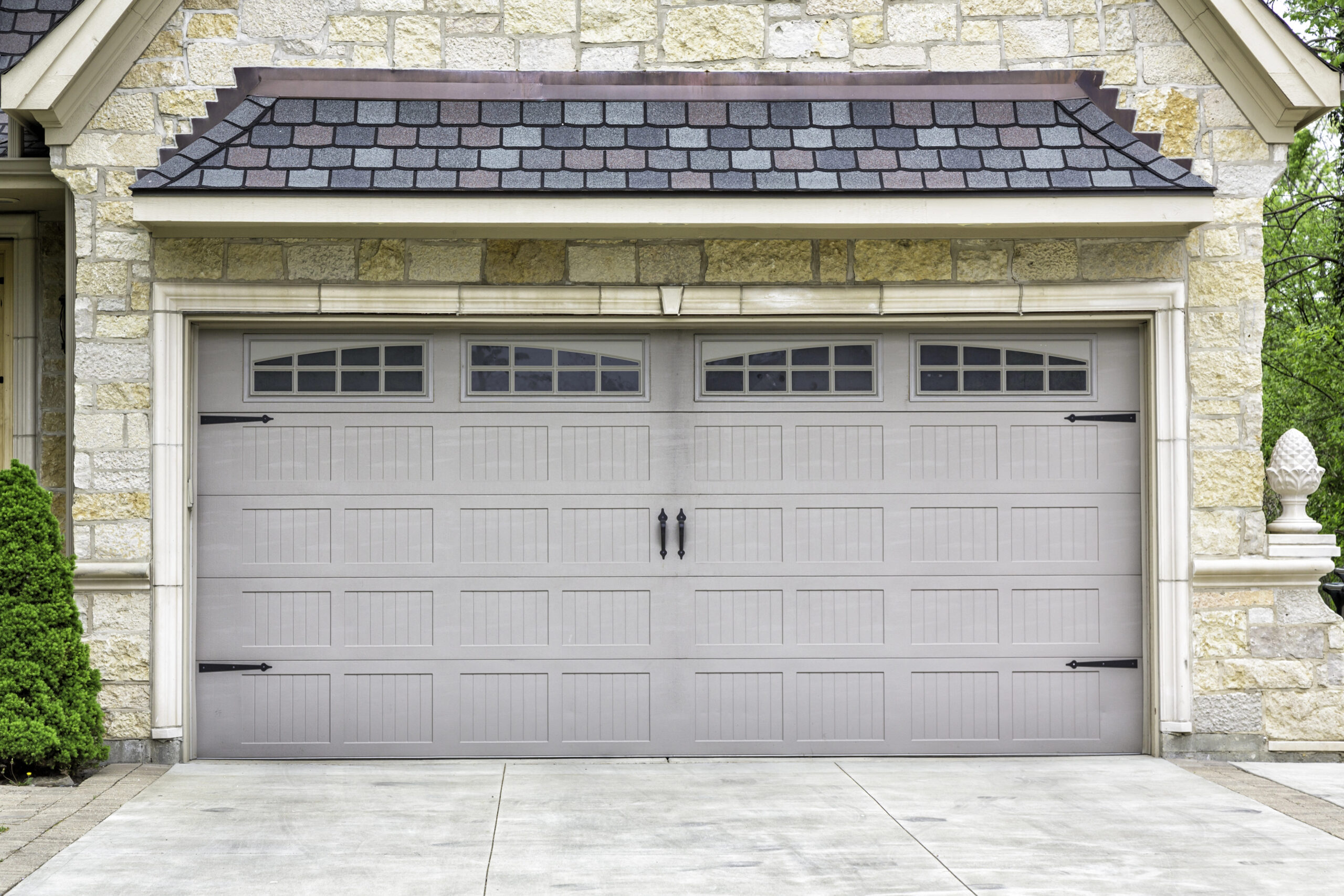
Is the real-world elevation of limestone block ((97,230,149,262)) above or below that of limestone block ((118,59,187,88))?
below

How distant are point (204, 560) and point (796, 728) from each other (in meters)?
3.45

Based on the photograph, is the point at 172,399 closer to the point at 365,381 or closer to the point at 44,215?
the point at 365,381

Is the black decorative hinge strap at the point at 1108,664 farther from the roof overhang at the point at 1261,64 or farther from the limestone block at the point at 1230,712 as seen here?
the roof overhang at the point at 1261,64

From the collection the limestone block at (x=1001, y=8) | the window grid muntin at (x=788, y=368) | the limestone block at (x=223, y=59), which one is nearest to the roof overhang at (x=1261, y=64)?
the limestone block at (x=1001, y=8)

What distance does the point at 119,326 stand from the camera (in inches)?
263

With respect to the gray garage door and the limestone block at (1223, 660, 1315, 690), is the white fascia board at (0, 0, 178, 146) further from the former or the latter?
the limestone block at (1223, 660, 1315, 690)

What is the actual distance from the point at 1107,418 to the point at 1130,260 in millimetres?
895

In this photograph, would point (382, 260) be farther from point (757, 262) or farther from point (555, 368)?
point (757, 262)

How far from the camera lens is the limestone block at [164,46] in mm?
6812

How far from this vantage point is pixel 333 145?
657 cm

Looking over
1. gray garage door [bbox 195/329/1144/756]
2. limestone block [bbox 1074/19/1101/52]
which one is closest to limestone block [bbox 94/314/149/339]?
gray garage door [bbox 195/329/1144/756]

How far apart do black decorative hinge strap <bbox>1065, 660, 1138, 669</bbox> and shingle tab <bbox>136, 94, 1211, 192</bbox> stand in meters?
2.63

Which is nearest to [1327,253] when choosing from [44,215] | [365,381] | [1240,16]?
[1240,16]

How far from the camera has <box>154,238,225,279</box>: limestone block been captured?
6.71 metres
